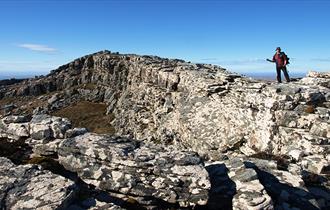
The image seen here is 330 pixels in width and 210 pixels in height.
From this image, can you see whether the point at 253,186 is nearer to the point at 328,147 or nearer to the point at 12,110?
the point at 328,147

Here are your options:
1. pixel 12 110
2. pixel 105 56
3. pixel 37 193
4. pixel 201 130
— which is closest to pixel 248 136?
pixel 201 130

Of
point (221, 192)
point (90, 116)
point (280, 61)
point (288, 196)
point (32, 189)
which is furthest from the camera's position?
point (90, 116)

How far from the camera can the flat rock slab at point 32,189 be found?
33.5 feet

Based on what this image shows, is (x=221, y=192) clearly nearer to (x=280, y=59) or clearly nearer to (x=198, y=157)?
(x=198, y=157)

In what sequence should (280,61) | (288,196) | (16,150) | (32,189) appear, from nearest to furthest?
1. (32,189)
2. (288,196)
3. (16,150)
4. (280,61)

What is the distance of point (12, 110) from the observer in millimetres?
122625

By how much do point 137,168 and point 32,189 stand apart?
399 cm

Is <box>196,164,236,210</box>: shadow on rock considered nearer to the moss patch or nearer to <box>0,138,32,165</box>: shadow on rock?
<box>0,138,32,165</box>: shadow on rock

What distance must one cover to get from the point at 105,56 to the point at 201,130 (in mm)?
95651

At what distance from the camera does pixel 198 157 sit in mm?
14016

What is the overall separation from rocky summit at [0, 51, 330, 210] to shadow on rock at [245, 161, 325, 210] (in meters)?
0.05

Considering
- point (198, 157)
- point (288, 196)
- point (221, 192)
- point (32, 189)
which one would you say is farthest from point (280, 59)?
Answer: point (32, 189)

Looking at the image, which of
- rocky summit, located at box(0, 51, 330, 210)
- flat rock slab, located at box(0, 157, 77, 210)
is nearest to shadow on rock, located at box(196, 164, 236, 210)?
rocky summit, located at box(0, 51, 330, 210)

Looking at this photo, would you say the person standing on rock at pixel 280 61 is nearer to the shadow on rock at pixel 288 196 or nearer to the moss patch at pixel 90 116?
the shadow on rock at pixel 288 196
